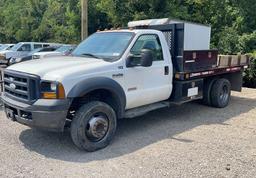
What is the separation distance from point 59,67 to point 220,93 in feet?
16.0

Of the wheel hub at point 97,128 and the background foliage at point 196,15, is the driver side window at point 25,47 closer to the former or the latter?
the background foliage at point 196,15

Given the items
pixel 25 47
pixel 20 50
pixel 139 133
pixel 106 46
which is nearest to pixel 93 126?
pixel 139 133

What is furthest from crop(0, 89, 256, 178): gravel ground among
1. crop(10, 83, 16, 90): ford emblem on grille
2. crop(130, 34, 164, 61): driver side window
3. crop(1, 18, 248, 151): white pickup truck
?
crop(130, 34, 164, 61): driver side window

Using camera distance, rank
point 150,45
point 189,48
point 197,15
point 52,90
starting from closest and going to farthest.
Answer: point 52,90
point 150,45
point 189,48
point 197,15

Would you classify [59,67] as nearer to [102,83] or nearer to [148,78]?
[102,83]

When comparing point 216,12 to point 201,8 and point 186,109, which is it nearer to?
point 201,8

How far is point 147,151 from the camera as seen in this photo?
17.1 feet

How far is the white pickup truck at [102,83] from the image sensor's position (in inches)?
191

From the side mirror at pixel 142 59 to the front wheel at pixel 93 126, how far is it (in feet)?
3.05

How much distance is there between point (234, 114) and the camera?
7.79 m

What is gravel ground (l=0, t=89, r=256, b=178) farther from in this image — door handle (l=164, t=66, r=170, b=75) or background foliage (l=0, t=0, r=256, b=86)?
background foliage (l=0, t=0, r=256, b=86)

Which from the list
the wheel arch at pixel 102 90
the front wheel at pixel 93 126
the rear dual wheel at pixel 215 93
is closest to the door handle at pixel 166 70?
the wheel arch at pixel 102 90

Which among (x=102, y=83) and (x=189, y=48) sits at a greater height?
(x=189, y=48)

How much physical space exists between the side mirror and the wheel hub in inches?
44.4
